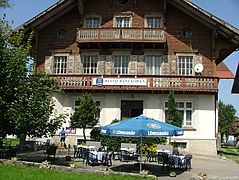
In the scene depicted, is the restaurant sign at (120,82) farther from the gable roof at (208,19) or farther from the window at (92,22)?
the gable roof at (208,19)

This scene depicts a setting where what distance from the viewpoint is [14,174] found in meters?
10.2

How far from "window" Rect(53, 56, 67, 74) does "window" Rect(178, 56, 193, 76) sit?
9.06m

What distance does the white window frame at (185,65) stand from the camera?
23750 mm

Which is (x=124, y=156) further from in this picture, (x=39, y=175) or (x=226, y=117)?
(x=226, y=117)

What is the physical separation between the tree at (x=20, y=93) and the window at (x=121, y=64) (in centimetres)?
1060

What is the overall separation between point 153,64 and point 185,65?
243cm

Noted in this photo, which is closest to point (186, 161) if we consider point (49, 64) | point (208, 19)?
point (208, 19)

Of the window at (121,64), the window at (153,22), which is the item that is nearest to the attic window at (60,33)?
the window at (121,64)

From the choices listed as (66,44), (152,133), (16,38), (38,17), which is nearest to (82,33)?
(66,44)

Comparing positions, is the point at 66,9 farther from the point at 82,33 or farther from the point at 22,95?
the point at 22,95

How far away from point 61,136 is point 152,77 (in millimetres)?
7590

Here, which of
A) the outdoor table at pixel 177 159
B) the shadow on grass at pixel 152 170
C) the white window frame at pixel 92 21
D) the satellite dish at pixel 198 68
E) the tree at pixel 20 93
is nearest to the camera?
the shadow on grass at pixel 152 170

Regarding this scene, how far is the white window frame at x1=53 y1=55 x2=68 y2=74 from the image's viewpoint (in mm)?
25125

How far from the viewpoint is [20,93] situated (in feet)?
43.2
